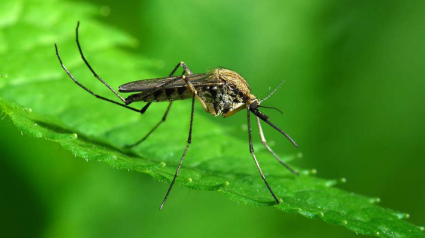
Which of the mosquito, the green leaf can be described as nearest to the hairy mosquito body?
the mosquito

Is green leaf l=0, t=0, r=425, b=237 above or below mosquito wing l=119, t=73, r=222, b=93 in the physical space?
below

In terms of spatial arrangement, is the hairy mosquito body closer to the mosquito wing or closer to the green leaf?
the mosquito wing

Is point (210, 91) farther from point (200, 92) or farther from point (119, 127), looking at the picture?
point (119, 127)

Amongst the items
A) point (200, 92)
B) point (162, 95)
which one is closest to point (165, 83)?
point (162, 95)

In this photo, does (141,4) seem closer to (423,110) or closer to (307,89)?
(307,89)

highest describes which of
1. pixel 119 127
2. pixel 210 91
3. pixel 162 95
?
pixel 210 91

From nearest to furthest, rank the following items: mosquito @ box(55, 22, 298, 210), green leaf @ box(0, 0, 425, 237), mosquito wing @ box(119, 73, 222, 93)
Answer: green leaf @ box(0, 0, 425, 237), mosquito wing @ box(119, 73, 222, 93), mosquito @ box(55, 22, 298, 210)

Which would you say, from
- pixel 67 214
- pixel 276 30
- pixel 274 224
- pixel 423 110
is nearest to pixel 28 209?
pixel 67 214
